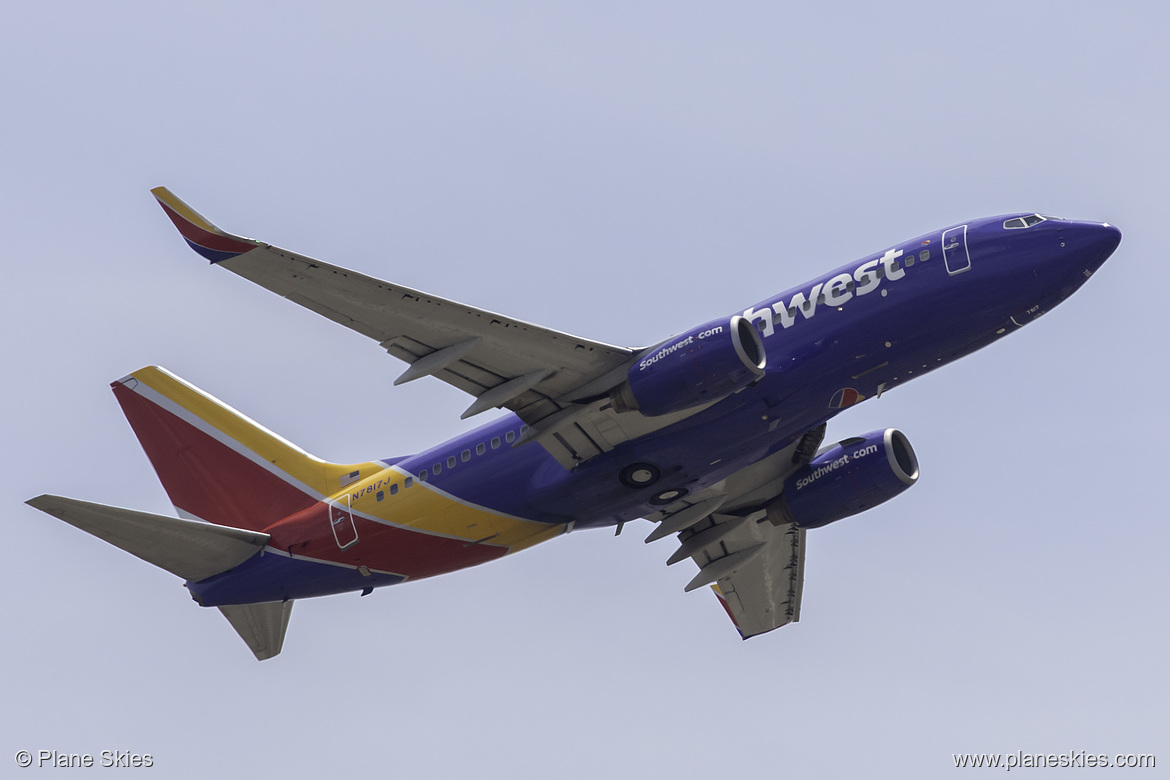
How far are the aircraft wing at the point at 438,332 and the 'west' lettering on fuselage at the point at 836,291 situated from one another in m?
3.84

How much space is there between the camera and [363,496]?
1606 inches

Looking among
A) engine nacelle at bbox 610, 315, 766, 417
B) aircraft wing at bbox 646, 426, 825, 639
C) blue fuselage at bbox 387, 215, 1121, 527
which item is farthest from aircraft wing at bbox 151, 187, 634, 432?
aircraft wing at bbox 646, 426, 825, 639

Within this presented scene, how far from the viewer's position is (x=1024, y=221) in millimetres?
36562

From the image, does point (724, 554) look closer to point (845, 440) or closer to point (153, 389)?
point (845, 440)

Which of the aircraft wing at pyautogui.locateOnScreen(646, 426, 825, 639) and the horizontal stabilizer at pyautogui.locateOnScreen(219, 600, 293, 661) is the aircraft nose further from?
the horizontal stabilizer at pyautogui.locateOnScreen(219, 600, 293, 661)

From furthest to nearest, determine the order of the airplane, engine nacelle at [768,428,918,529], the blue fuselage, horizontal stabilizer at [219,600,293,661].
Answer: horizontal stabilizer at [219,600,293,661] → engine nacelle at [768,428,918,529] → the blue fuselage → the airplane

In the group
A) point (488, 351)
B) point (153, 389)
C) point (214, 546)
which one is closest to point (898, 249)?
point (488, 351)

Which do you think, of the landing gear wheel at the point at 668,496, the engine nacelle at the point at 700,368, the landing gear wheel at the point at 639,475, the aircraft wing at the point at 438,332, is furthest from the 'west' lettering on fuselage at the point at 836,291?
the landing gear wheel at the point at 668,496

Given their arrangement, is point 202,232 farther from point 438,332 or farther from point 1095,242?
point 1095,242

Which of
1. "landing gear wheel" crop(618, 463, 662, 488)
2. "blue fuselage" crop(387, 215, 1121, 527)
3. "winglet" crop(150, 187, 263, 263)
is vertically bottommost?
"landing gear wheel" crop(618, 463, 662, 488)

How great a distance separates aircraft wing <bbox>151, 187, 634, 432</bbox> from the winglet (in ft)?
0.07

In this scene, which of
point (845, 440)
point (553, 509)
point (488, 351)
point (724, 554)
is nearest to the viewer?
point (488, 351)

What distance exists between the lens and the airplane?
35.2m

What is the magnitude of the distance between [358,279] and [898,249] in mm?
13761
